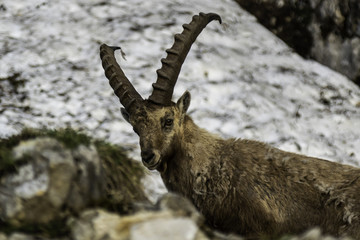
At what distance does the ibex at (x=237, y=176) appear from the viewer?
7.19m

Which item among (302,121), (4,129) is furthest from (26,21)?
(302,121)

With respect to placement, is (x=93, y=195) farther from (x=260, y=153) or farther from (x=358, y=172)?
(x=358, y=172)

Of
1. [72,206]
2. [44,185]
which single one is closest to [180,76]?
[72,206]

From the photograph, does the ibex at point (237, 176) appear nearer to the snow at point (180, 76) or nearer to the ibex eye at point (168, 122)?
the ibex eye at point (168, 122)

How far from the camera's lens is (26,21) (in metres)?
13.5

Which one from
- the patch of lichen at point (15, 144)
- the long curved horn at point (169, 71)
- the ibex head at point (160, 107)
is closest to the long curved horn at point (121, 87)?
the ibex head at point (160, 107)

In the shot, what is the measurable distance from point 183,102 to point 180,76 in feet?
13.4

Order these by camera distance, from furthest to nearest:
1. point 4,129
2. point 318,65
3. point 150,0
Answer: point 150,0, point 318,65, point 4,129

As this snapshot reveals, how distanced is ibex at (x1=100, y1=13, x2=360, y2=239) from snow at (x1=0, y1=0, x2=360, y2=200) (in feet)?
6.31

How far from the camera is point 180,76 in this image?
39.4ft

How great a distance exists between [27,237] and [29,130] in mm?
2221

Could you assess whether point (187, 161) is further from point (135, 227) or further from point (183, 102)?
point (135, 227)

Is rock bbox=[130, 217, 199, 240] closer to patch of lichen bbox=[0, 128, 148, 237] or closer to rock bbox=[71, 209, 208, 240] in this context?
rock bbox=[71, 209, 208, 240]

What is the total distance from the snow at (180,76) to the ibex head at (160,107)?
6.15 feet
